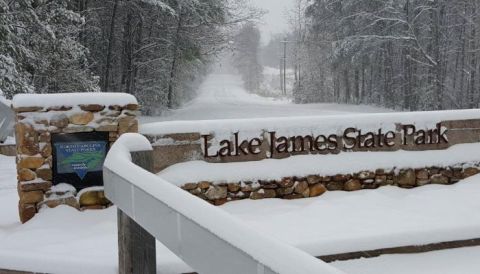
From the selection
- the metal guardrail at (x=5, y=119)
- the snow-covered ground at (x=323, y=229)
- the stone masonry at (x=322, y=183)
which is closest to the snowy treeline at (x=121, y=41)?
the metal guardrail at (x=5, y=119)

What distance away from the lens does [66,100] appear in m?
5.92

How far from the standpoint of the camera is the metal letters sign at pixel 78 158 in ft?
19.6

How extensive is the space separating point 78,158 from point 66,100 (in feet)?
2.29

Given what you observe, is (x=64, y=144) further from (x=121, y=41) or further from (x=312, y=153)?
(x=121, y=41)

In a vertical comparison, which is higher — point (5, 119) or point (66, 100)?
point (66, 100)

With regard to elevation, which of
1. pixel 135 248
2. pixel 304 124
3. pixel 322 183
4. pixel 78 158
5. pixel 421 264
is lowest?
pixel 421 264

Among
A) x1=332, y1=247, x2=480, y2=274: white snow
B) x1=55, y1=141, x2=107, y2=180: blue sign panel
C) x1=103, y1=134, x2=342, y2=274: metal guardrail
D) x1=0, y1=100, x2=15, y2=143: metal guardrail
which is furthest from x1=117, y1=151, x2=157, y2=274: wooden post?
x1=0, y1=100, x2=15, y2=143: metal guardrail

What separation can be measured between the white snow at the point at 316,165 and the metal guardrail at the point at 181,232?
134 inches

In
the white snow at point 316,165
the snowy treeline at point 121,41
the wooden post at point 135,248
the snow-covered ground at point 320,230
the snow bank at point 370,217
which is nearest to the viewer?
the wooden post at point 135,248

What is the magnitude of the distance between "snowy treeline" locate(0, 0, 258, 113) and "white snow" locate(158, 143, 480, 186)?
861cm

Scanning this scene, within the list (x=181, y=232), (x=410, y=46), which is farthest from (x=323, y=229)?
(x=410, y=46)

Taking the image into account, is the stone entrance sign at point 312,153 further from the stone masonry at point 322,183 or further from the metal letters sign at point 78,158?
the metal letters sign at point 78,158

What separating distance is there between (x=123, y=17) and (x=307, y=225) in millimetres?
18739

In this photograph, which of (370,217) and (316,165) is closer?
(370,217)
